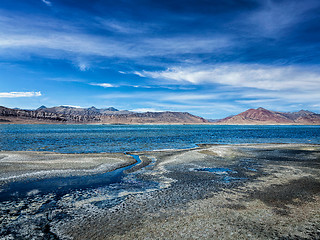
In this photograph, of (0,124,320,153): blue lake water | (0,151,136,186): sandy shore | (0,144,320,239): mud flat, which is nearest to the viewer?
(0,144,320,239): mud flat

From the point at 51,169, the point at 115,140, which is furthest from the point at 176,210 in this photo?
the point at 115,140

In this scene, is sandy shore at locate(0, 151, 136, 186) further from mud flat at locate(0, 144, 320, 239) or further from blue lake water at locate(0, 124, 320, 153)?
blue lake water at locate(0, 124, 320, 153)

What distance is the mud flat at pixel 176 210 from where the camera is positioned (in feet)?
24.1

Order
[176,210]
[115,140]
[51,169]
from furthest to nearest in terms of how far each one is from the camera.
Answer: [115,140] → [51,169] → [176,210]

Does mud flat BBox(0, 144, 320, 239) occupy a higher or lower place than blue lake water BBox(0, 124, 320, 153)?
higher

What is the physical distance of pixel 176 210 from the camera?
9.22m

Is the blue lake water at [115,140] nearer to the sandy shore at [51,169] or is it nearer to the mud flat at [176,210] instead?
the sandy shore at [51,169]

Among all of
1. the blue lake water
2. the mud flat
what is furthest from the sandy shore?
the blue lake water

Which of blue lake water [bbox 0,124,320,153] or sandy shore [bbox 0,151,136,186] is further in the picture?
blue lake water [bbox 0,124,320,153]

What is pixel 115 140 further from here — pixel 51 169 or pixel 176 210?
pixel 176 210

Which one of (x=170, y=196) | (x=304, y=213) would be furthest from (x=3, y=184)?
(x=304, y=213)

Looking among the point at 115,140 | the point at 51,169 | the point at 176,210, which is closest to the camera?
the point at 176,210

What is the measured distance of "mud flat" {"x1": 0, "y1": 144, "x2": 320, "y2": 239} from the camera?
24.1ft

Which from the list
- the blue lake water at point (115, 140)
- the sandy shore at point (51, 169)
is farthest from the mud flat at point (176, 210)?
the blue lake water at point (115, 140)
